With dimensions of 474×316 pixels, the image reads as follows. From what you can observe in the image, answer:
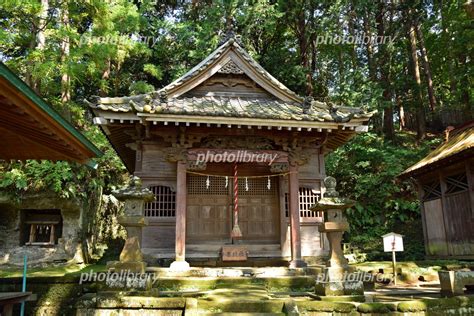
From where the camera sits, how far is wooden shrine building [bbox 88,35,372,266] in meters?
10.2

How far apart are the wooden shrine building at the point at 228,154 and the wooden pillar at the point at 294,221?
0.03m

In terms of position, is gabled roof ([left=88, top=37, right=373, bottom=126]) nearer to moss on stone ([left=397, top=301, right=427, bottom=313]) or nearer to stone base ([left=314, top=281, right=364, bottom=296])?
stone base ([left=314, top=281, right=364, bottom=296])

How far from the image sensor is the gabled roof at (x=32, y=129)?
156 inches

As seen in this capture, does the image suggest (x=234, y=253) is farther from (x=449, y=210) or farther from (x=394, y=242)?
(x=449, y=210)

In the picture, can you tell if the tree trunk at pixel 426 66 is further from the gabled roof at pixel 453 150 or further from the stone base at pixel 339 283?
the stone base at pixel 339 283

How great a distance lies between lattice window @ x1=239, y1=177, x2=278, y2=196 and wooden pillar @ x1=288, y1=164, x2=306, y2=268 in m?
1.34

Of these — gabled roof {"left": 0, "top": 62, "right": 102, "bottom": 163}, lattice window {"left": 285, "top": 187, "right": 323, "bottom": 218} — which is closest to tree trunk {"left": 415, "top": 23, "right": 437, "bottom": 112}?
lattice window {"left": 285, "top": 187, "right": 323, "bottom": 218}

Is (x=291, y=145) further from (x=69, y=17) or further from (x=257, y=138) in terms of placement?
(x=69, y=17)

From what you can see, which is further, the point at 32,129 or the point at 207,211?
the point at 207,211

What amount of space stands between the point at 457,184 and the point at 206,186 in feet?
32.5

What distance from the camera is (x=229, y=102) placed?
11.5m

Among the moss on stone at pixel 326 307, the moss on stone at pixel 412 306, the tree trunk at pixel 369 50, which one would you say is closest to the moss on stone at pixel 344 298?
the moss on stone at pixel 326 307

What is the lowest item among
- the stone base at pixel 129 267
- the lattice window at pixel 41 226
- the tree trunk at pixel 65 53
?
the stone base at pixel 129 267

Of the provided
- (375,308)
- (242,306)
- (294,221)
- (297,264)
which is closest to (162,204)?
(294,221)
